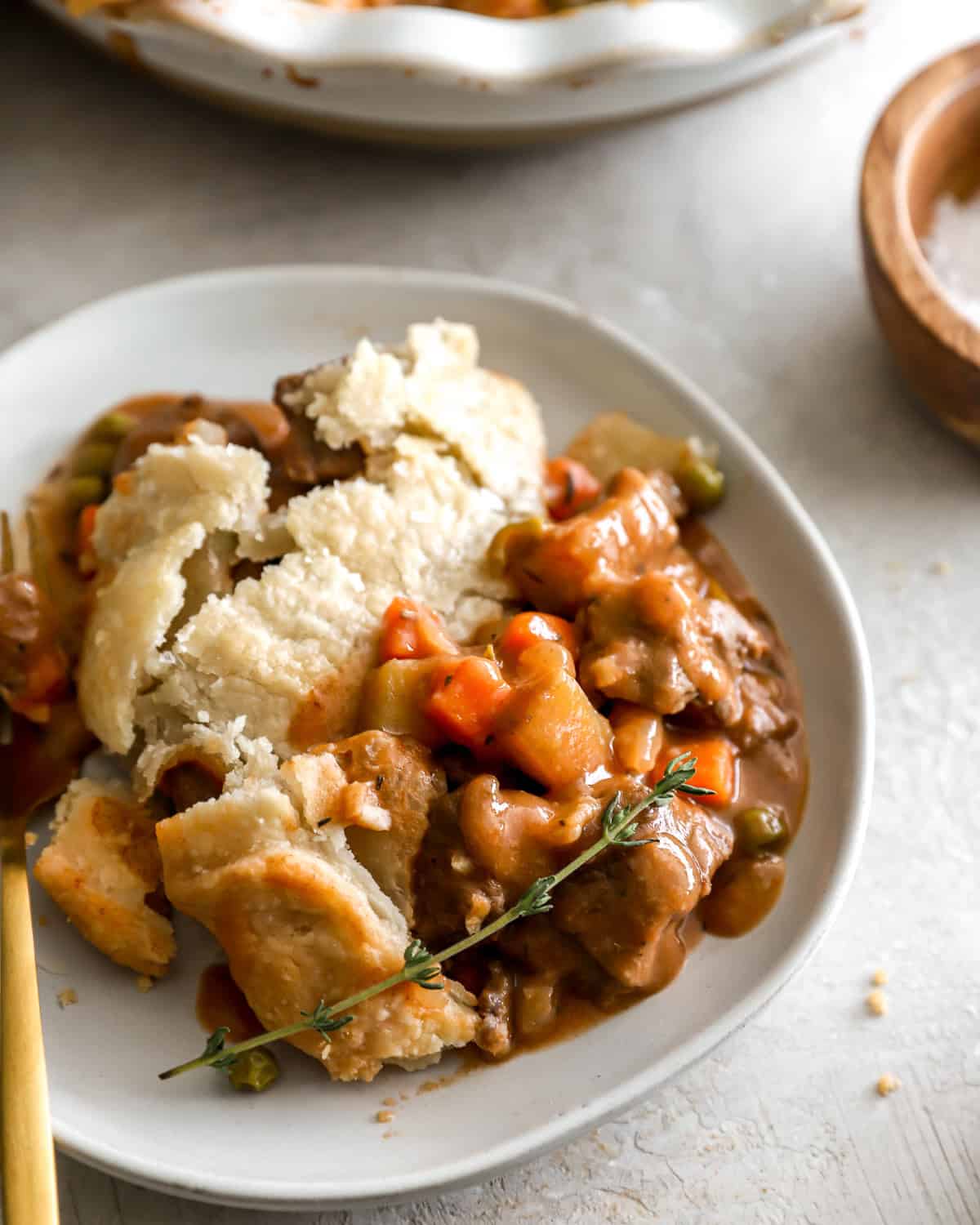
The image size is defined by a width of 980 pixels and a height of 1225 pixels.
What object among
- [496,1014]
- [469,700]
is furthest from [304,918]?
[469,700]

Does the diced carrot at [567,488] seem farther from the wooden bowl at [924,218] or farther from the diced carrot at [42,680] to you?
the diced carrot at [42,680]

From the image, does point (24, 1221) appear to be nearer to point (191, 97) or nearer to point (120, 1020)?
point (120, 1020)

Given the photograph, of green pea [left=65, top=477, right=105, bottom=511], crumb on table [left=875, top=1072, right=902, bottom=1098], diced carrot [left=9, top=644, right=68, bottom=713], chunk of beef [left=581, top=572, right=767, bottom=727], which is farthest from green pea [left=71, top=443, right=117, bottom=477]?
crumb on table [left=875, top=1072, right=902, bottom=1098]

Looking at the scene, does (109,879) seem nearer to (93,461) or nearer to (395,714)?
(395,714)

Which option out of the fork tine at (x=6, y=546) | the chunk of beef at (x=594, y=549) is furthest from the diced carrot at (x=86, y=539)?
the chunk of beef at (x=594, y=549)

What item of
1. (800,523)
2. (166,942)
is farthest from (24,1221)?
(800,523)

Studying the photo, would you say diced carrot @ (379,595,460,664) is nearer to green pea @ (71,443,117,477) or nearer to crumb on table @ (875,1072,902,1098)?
green pea @ (71,443,117,477)

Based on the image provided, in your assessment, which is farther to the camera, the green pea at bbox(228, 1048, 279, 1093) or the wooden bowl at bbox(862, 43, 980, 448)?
the wooden bowl at bbox(862, 43, 980, 448)
